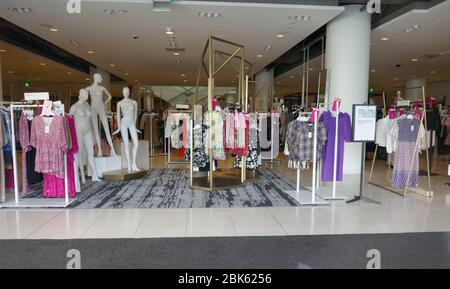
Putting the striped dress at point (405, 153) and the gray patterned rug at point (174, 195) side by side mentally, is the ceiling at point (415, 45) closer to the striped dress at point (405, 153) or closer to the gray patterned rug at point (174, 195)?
the striped dress at point (405, 153)

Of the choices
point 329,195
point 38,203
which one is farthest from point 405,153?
point 38,203

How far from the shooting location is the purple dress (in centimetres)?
529

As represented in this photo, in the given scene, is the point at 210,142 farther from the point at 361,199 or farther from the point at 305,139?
the point at 361,199

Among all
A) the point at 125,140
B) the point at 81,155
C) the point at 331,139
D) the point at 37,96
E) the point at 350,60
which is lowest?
the point at 81,155

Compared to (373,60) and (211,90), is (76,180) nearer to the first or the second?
(211,90)

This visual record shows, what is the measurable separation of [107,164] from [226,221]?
12.8 feet

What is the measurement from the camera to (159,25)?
25.5ft

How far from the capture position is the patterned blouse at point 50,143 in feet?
15.8

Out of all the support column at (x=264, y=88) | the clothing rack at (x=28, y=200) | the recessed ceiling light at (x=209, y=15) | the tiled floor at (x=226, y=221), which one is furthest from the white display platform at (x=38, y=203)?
the support column at (x=264, y=88)

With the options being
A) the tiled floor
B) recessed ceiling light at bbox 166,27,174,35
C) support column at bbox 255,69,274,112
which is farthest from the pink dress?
support column at bbox 255,69,274,112

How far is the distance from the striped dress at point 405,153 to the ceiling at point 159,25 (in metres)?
2.70

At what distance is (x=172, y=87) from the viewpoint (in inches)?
950
